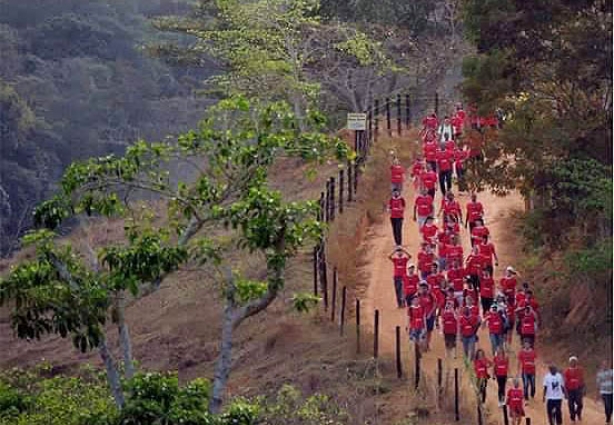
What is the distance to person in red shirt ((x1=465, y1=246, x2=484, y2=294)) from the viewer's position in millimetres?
25000

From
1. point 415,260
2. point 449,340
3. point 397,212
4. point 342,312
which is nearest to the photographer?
point 449,340

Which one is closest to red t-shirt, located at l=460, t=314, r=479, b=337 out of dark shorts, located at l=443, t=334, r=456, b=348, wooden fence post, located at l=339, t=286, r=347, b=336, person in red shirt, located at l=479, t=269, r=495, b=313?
dark shorts, located at l=443, t=334, r=456, b=348

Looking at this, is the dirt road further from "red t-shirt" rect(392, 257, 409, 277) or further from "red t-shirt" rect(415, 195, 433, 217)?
"red t-shirt" rect(415, 195, 433, 217)

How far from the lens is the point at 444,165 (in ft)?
98.7

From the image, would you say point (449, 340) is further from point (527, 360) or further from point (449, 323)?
point (527, 360)

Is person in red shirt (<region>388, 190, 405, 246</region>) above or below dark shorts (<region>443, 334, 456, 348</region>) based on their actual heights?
above

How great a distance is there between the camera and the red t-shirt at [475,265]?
82.0 ft

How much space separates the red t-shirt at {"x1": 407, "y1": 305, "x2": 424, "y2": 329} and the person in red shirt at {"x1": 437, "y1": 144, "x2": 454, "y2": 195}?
6678mm

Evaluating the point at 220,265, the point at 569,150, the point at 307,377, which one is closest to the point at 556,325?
the point at 569,150

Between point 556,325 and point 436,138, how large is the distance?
6772 mm

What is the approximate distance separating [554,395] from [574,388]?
A: 48cm

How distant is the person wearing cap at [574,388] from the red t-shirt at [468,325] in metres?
1.98

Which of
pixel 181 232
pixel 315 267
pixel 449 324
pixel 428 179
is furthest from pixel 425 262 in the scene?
pixel 181 232

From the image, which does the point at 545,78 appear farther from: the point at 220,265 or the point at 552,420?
the point at 220,265
